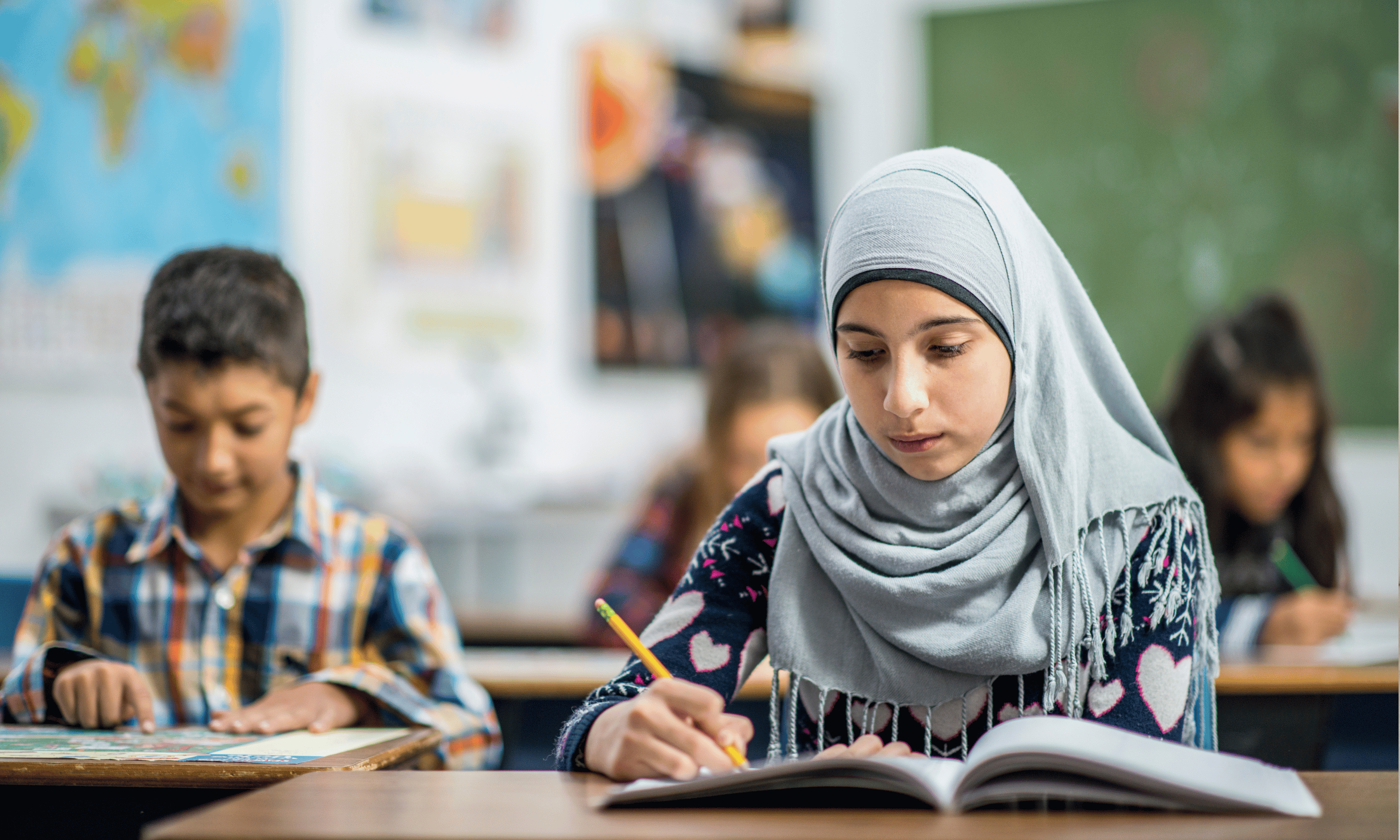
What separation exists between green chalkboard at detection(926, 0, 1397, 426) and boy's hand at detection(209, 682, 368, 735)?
139 inches

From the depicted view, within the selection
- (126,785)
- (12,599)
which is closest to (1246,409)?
(126,785)

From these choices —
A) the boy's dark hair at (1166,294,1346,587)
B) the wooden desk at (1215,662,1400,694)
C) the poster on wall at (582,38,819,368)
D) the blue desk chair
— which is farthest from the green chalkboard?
the blue desk chair

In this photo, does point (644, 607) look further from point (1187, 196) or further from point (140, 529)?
point (1187, 196)

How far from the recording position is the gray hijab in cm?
110

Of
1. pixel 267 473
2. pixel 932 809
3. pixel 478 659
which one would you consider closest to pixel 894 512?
pixel 932 809

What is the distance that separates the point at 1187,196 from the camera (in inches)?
174

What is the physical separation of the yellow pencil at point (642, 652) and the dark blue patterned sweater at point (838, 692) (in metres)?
0.06

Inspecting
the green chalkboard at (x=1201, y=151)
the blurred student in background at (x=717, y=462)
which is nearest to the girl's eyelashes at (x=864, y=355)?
the blurred student in background at (x=717, y=462)

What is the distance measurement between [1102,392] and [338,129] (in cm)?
267

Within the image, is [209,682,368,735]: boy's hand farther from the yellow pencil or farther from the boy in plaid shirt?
the yellow pencil

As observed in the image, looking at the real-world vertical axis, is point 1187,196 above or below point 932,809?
above

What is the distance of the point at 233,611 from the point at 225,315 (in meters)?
0.33

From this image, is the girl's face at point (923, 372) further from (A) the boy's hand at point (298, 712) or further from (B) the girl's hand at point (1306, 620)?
(B) the girl's hand at point (1306, 620)

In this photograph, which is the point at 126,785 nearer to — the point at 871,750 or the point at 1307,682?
the point at 871,750
